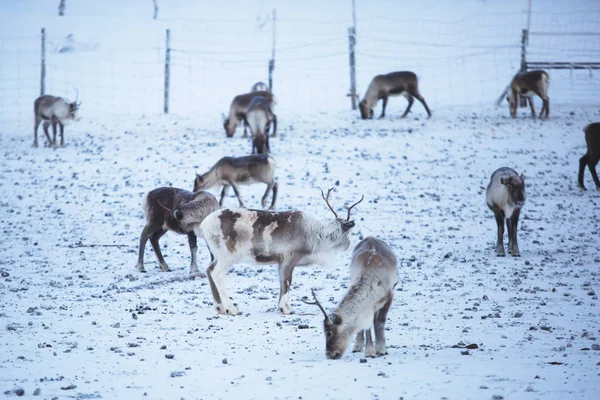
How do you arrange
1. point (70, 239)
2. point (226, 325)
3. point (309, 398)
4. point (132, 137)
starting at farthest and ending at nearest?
point (132, 137)
point (70, 239)
point (226, 325)
point (309, 398)

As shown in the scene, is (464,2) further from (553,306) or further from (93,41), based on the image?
(553,306)

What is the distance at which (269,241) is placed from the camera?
8.16 metres

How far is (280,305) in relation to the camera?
793 centimetres

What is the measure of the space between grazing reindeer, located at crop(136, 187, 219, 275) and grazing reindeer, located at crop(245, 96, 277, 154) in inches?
251

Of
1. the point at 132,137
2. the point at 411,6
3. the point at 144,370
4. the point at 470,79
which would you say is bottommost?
the point at 144,370

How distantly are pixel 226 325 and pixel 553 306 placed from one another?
3.21 m

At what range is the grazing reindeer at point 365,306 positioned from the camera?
20.4ft

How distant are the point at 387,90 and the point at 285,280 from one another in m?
13.0

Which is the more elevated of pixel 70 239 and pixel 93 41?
pixel 93 41

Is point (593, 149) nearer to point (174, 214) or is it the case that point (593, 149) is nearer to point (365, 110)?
point (365, 110)

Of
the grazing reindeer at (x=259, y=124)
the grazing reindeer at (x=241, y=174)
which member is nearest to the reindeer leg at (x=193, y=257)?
the grazing reindeer at (x=241, y=174)

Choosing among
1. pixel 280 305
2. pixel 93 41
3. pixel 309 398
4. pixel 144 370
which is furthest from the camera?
pixel 93 41

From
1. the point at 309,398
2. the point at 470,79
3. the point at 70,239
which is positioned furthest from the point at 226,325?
the point at 470,79

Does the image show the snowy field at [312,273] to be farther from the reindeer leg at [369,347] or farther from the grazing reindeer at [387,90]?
the grazing reindeer at [387,90]
